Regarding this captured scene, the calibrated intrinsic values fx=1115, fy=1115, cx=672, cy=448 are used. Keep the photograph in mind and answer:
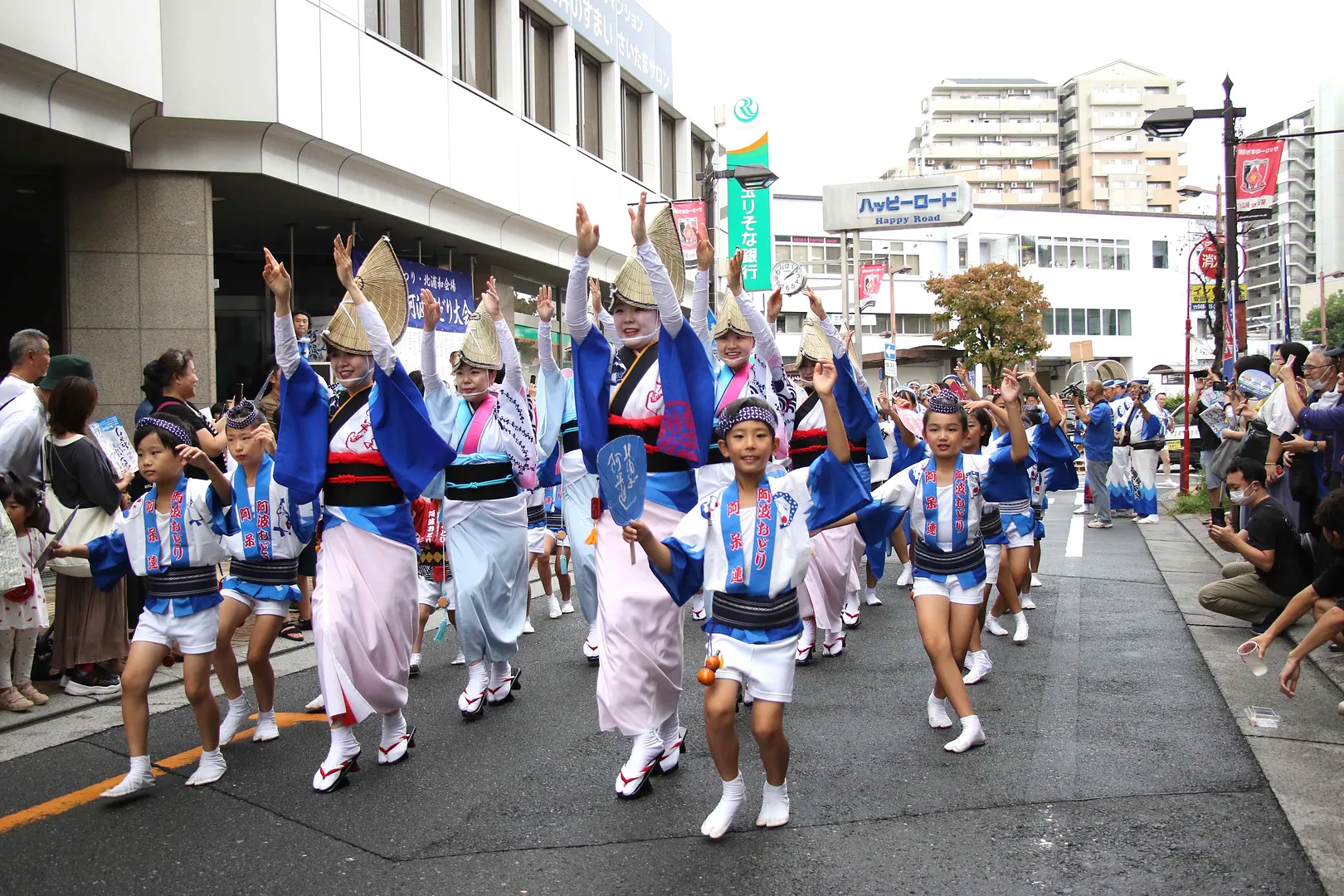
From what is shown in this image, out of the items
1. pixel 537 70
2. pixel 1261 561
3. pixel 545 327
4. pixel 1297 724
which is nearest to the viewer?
pixel 1297 724

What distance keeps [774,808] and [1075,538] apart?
11428 millimetres

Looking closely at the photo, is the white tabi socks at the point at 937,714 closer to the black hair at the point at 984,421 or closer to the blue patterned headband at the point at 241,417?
the black hair at the point at 984,421

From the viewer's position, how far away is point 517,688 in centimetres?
658

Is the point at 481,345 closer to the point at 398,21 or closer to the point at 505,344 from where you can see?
the point at 505,344

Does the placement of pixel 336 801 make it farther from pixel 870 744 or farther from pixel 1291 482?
pixel 1291 482

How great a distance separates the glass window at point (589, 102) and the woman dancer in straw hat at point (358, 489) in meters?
17.0

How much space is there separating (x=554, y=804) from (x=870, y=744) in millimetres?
1658

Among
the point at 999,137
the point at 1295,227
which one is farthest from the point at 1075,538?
the point at 1295,227

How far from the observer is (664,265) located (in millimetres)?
4992

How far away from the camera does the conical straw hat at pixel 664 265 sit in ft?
16.9

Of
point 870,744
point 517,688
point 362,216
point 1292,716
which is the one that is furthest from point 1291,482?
point 362,216

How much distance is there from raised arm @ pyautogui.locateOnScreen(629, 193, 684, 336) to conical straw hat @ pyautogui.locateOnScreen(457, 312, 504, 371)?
70.4 inches

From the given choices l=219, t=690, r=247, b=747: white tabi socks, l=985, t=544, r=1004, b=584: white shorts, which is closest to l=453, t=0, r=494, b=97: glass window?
l=985, t=544, r=1004, b=584: white shorts

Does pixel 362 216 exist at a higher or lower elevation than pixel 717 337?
higher
